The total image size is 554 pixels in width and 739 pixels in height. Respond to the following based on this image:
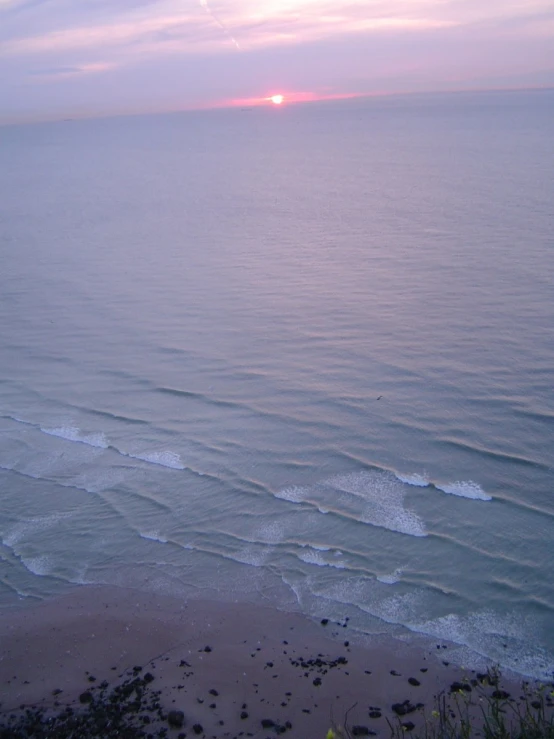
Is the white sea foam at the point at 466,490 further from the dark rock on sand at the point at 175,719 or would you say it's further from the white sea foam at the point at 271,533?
the dark rock on sand at the point at 175,719

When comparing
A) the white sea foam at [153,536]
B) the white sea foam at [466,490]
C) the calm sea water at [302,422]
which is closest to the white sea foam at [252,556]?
the calm sea water at [302,422]

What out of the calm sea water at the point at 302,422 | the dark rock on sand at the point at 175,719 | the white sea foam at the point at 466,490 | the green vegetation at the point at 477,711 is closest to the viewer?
the green vegetation at the point at 477,711

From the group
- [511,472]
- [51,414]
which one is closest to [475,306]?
[511,472]

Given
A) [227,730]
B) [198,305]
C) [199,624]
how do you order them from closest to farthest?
[227,730]
[199,624]
[198,305]

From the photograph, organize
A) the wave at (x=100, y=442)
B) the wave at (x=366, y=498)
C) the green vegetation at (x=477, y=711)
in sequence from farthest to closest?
the wave at (x=100, y=442) → the wave at (x=366, y=498) → the green vegetation at (x=477, y=711)

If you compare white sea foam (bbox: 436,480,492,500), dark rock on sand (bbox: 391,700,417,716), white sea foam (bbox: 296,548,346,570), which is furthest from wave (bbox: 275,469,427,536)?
dark rock on sand (bbox: 391,700,417,716)

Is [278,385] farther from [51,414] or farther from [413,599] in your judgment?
[413,599]

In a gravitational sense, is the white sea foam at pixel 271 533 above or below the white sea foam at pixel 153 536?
above
